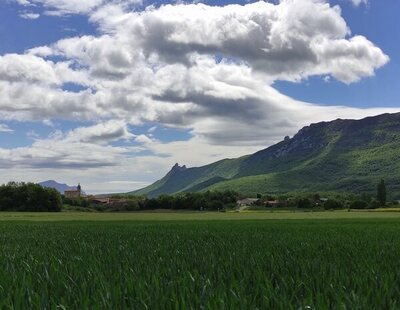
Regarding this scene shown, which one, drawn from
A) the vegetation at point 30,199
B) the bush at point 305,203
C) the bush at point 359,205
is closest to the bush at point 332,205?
the bush at point 359,205

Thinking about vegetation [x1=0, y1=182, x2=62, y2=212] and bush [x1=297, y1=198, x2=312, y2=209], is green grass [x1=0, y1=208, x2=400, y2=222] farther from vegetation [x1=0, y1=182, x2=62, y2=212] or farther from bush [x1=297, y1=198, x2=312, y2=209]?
bush [x1=297, y1=198, x2=312, y2=209]

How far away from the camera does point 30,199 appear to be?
14675cm

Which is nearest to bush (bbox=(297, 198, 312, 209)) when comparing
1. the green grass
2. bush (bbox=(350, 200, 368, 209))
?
bush (bbox=(350, 200, 368, 209))

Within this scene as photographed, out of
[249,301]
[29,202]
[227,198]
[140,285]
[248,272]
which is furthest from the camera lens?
[227,198]

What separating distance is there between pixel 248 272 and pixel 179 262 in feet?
6.96

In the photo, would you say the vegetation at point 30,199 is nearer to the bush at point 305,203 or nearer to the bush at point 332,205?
the bush at point 305,203

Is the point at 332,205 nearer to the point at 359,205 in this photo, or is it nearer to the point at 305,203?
the point at 359,205

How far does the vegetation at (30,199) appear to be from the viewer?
146 m

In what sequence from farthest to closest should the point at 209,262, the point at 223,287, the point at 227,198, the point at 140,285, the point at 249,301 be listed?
the point at 227,198
the point at 209,262
the point at 223,287
the point at 140,285
the point at 249,301

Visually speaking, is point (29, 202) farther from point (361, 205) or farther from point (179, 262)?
point (179, 262)

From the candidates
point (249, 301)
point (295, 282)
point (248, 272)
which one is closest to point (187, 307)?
point (249, 301)

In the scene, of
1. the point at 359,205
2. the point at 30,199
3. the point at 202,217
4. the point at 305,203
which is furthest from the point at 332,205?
the point at 30,199

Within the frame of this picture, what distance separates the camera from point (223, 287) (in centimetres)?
589

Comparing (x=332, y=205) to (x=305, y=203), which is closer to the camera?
(x=332, y=205)
